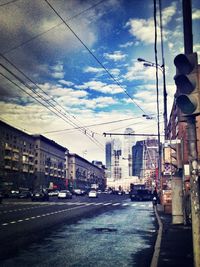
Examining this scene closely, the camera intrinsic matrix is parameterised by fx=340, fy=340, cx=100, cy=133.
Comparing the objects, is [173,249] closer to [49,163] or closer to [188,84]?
[188,84]

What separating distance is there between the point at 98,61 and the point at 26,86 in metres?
3.95

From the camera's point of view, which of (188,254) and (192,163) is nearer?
(192,163)

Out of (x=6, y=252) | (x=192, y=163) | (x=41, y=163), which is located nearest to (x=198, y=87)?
(x=192, y=163)

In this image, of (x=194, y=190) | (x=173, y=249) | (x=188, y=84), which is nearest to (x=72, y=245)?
(x=173, y=249)

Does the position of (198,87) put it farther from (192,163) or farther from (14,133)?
(14,133)

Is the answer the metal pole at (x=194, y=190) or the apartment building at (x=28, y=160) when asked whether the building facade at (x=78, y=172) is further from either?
the metal pole at (x=194, y=190)

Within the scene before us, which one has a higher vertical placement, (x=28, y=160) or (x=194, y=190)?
(x=28, y=160)

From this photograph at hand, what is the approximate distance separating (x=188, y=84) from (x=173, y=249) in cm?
614

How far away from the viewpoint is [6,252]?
9094mm

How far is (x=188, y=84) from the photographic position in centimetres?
500

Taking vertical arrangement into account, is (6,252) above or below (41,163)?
below

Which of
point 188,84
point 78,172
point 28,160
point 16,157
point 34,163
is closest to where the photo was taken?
point 188,84

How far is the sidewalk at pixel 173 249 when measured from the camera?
7.95 meters

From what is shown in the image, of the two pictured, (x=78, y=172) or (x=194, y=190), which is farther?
(x=78, y=172)
